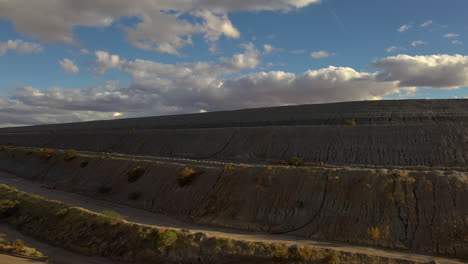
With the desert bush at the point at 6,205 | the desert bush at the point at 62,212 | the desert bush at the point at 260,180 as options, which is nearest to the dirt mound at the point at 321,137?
the desert bush at the point at 260,180

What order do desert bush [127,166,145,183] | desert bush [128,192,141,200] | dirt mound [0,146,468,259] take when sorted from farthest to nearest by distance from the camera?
desert bush [127,166,145,183] → desert bush [128,192,141,200] → dirt mound [0,146,468,259]

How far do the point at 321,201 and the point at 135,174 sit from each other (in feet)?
53.2

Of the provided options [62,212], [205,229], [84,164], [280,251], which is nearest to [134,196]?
[62,212]

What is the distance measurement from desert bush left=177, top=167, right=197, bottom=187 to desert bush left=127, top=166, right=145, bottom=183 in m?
4.87

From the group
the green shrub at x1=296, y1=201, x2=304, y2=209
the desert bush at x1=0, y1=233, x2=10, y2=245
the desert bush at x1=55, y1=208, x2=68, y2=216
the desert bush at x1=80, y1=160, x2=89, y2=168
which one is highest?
the desert bush at x1=80, y1=160, x2=89, y2=168

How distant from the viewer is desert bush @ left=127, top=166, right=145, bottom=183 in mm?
27156

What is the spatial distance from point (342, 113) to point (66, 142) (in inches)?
2338

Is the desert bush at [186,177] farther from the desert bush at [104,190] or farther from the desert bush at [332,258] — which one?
the desert bush at [332,258]

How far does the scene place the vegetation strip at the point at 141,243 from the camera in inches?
502

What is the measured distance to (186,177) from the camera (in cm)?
2373

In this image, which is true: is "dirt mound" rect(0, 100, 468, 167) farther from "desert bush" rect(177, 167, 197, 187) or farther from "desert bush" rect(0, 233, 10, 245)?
"desert bush" rect(0, 233, 10, 245)

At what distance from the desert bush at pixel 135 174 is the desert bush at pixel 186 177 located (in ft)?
16.0

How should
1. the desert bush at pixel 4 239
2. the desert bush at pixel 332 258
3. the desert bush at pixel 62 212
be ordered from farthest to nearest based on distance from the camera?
the desert bush at pixel 62 212, the desert bush at pixel 4 239, the desert bush at pixel 332 258

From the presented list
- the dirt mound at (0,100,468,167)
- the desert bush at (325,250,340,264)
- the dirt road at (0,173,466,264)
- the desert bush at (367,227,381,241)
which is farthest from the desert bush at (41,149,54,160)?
the desert bush at (367,227,381,241)
